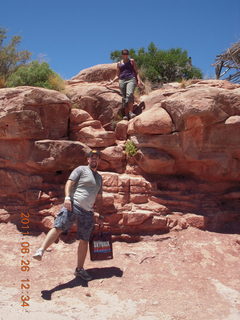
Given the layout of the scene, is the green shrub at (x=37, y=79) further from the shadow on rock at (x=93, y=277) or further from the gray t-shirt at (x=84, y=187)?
the shadow on rock at (x=93, y=277)

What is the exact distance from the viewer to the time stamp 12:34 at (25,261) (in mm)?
3792

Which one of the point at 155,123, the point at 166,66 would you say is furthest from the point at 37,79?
the point at 166,66

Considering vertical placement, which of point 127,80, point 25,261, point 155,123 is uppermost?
point 127,80

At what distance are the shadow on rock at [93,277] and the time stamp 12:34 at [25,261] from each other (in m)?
0.24

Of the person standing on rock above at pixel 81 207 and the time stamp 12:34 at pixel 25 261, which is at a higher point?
the person standing on rock above at pixel 81 207

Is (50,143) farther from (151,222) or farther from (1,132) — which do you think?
(151,222)

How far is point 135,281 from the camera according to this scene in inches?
173

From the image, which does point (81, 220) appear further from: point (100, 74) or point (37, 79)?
point (100, 74)

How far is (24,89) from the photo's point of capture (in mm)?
6289

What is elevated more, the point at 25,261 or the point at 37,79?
the point at 37,79

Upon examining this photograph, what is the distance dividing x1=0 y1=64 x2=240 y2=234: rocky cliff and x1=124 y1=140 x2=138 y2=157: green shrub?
0.09 meters

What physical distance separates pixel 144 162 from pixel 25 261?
3.08 metres

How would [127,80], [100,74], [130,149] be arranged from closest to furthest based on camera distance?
[130,149] → [127,80] → [100,74]

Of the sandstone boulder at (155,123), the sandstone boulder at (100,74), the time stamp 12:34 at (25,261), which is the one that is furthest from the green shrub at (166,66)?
the time stamp 12:34 at (25,261)
